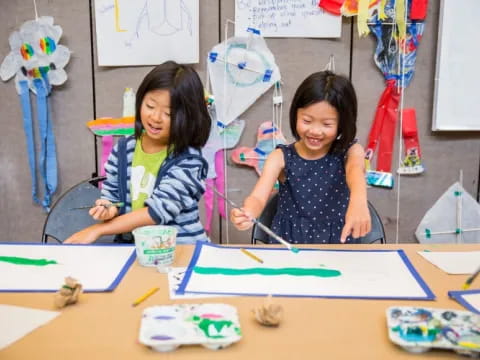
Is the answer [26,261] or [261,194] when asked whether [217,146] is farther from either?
[26,261]

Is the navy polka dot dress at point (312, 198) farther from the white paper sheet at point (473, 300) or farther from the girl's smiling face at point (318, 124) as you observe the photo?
the white paper sheet at point (473, 300)

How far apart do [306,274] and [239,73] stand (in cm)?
116

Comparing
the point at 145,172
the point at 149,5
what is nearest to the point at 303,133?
the point at 145,172

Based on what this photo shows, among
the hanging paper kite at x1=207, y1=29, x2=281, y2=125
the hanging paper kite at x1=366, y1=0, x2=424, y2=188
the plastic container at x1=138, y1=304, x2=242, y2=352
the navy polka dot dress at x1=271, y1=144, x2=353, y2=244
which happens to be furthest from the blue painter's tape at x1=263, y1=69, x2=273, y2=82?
the plastic container at x1=138, y1=304, x2=242, y2=352

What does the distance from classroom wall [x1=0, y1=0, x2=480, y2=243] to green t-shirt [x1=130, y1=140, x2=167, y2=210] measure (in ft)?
2.01

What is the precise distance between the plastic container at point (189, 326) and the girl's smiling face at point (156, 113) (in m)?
0.67

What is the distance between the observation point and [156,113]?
1276 millimetres

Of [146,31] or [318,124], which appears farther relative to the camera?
[146,31]

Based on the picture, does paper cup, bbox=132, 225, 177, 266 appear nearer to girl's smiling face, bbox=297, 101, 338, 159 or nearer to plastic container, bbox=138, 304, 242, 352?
plastic container, bbox=138, 304, 242, 352

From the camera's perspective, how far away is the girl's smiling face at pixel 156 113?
128 centimetres

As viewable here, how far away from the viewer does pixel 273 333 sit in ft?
2.22

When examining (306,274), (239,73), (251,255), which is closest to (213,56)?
(239,73)

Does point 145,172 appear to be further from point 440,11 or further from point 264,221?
point 440,11

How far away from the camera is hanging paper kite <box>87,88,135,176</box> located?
189cm
